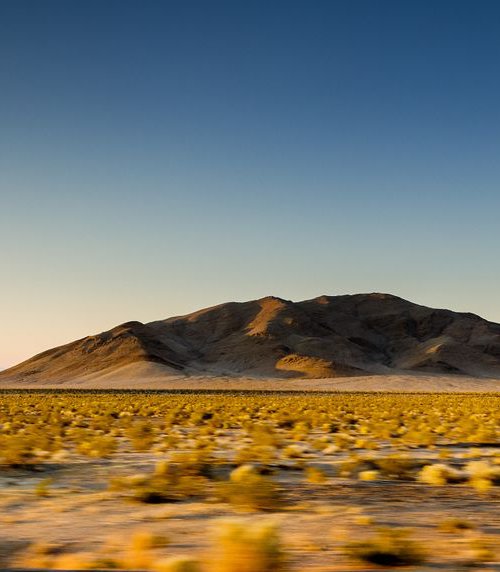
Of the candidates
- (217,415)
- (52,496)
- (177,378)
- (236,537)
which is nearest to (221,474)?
(52,496)

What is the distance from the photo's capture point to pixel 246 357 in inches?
5507

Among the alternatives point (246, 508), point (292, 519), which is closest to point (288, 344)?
point (246, 508)

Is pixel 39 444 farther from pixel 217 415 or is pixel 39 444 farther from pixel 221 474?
pixel 217 415

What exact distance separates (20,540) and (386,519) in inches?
151

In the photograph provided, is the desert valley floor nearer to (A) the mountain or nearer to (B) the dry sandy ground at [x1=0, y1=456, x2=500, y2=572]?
(B) the dry sandy ground at [x1=0, y1=456, x2=500, y2=572]

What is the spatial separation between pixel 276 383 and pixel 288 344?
37761 millimetres

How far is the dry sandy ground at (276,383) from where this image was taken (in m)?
100

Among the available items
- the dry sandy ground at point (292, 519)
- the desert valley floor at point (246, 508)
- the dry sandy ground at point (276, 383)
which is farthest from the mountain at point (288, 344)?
the dry sandy ground at point (292, 519)

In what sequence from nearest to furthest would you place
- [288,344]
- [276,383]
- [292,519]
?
[292,519] → [276,383] → [288,344]

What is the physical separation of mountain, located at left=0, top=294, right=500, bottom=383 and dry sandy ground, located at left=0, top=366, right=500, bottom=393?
338 centimetres

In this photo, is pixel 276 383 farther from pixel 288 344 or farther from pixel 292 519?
pixel 292 519

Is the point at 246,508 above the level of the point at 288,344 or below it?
below

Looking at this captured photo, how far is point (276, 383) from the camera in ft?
357

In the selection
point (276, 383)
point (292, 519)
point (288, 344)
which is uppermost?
point (288, 344)
